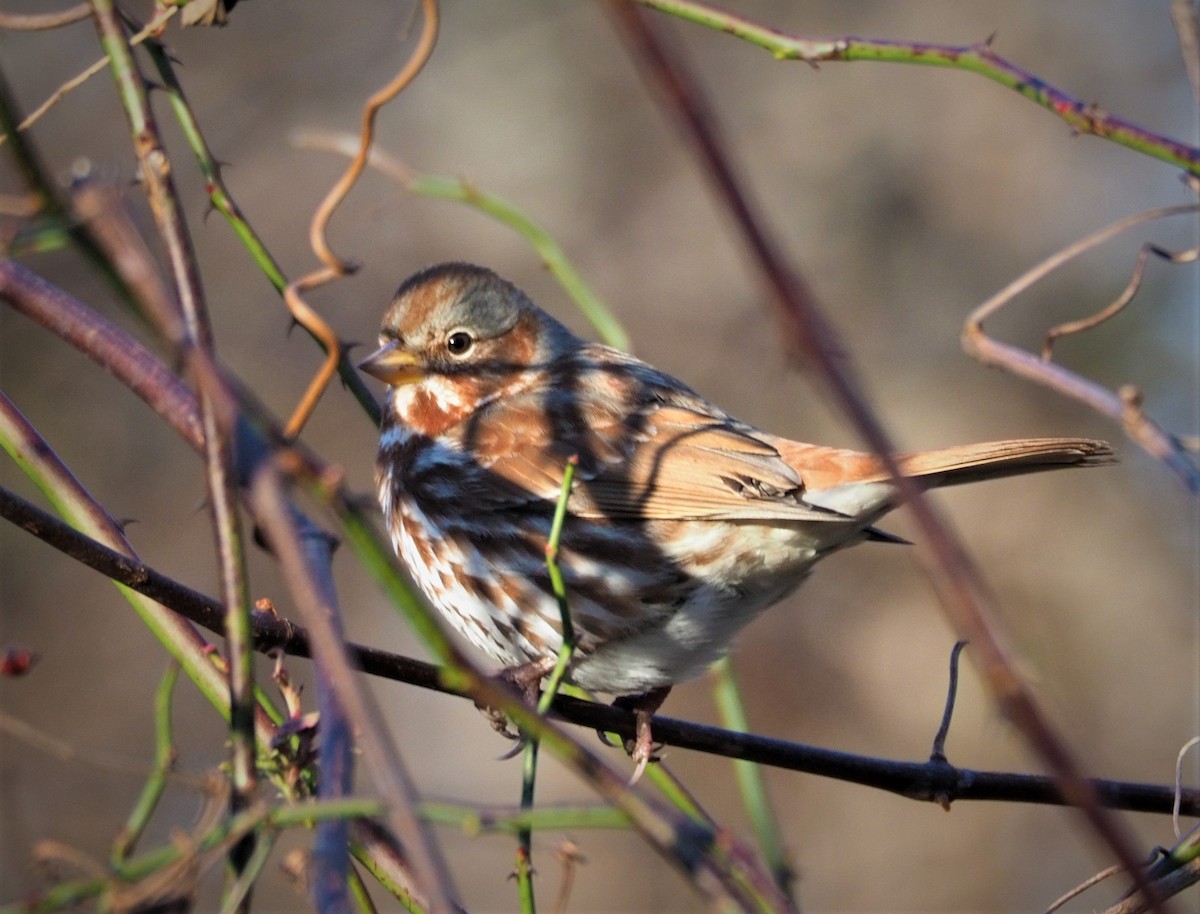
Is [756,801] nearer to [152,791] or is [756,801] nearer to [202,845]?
[152,791]

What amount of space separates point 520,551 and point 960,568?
2785 millimetres

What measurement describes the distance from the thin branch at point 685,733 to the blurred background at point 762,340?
5.23 metres

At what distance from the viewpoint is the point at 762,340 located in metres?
10.0

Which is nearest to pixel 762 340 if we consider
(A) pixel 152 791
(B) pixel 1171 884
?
(B) pixel 1171 884

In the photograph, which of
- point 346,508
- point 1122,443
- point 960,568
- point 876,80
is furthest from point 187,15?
point 876,80

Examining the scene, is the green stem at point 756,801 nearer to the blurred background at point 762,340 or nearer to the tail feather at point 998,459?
the tail feather at point 998,459

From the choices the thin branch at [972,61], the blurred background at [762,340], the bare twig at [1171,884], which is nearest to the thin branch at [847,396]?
the thin branch at [972,61]

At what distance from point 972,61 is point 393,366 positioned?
2295 mm

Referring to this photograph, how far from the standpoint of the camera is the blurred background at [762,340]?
8.74m

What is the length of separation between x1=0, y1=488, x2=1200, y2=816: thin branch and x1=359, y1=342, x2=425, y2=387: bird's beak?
1.29 m

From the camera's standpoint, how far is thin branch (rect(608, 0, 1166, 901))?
41.4 inches

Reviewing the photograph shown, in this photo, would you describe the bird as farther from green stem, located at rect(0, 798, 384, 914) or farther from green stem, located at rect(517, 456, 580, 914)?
green stem, located at rect(0, 798, 384, 914)

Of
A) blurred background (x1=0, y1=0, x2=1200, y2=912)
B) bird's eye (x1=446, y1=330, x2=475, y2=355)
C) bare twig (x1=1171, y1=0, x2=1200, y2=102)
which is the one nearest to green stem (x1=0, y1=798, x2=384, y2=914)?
bare twig (x1=1171, y1=0, x2=1200, y2=102)

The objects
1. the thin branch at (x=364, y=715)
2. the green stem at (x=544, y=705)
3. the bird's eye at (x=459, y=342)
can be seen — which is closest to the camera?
the thin branch at (x=364, y=715)
